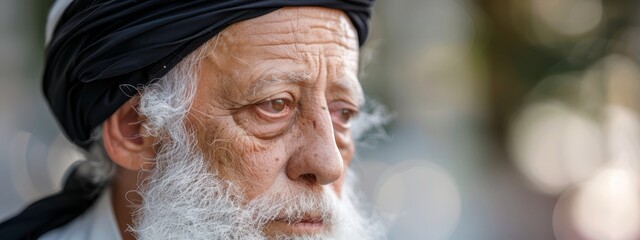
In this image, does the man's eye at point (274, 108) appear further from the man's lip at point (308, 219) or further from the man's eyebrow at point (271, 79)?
the man's lip at point (308, 219)

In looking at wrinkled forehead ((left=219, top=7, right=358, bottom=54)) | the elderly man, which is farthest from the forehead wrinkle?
wrinkled forehead ((left=219, top=7, right=358, bottom=54))

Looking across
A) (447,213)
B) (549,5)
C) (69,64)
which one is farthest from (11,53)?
(549,5)

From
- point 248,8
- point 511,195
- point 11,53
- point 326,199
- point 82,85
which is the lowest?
point 511,195

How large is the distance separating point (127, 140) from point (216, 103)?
37cm

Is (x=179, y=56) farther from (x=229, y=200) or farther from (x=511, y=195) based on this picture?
(x=511, y=195)

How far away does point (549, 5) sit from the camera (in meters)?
10.5

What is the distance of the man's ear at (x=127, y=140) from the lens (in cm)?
251

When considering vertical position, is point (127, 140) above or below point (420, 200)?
above

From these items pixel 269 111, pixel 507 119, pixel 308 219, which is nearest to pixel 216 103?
pixel 269 111

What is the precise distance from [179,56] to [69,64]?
0.40 m

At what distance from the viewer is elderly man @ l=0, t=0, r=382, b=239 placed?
233 cm

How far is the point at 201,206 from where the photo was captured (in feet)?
7.97

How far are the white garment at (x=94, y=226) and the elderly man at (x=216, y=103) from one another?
14 centimetres

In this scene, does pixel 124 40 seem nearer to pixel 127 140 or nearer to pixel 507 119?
pixel 127 140
